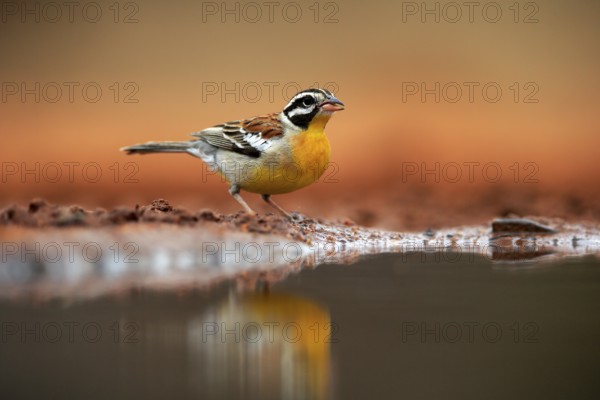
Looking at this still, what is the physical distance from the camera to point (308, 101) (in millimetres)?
8914

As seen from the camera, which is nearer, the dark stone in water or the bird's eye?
the bird's eye

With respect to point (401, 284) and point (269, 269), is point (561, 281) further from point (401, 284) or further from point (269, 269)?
point (269, 269)

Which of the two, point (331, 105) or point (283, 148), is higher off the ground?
point (331, 105)

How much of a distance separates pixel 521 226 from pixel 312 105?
10.5ft

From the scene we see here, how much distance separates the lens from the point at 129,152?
977cm

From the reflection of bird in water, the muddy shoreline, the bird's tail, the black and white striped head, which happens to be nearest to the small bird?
the black and white striped head

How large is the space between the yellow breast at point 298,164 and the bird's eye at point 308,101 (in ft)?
0.60

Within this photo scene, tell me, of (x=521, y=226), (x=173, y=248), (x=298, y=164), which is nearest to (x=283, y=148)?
(x=298, y=164)

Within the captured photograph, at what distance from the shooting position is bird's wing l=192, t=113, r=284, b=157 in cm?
889

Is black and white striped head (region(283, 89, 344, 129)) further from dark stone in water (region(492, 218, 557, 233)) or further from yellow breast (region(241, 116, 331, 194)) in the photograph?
→ dark stone in water (region(492, 218, 557, 233))

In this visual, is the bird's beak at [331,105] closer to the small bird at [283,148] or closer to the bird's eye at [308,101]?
the small bird at [283,148]

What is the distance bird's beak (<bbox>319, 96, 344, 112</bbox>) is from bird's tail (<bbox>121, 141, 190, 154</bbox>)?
1941mm

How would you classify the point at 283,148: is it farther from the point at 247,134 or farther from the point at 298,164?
the point at 247,134

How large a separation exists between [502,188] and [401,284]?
8.55 m
